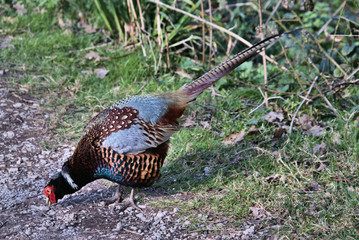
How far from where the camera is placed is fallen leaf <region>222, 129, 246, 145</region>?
13.5 ft

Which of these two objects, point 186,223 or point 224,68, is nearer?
point 186,223

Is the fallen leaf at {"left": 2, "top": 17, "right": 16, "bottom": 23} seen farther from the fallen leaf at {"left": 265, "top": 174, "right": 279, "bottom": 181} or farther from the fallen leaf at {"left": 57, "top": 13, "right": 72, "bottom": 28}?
the fallen leaf at {"left": 265, "top": 174, "right": 279, "bottom": 181}

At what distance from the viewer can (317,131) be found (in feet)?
13.5

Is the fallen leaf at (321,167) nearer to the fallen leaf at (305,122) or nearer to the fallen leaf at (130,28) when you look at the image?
the fallen leaf at (305,122)

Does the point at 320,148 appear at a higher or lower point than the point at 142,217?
lower

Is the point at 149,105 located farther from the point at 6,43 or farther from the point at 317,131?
the point at 6,43

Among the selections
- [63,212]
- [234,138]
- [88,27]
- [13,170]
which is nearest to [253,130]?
[234,138]

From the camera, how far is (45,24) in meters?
6.18

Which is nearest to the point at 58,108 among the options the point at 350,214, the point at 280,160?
the point at 280,160

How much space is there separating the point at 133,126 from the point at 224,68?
87 centimetres

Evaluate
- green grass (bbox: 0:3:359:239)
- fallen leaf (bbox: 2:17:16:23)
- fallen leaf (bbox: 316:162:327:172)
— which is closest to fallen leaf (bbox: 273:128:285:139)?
green grass (bbox: 0:3:359:239)

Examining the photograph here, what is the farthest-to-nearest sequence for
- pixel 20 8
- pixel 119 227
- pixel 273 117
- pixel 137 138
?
pixel 20 8, pixel 273 117, pixel 137 138, pixel 119 227

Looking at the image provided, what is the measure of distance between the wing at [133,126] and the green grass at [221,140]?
514mm

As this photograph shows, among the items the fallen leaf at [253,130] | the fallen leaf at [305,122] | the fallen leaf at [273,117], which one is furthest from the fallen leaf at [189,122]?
the fallen leaf at [305,122]
